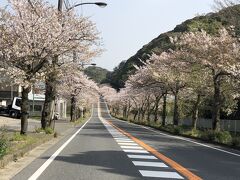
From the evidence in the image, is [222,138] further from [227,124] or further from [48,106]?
[227,124]

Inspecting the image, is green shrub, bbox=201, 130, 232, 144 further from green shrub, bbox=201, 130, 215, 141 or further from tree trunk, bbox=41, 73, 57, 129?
tree trunk, bbox=41, 73, 57, 129

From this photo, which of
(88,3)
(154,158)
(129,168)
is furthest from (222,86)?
(129,168)

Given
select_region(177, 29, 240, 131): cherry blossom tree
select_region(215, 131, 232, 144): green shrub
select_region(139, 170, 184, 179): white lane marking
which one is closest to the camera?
select_region(139, 170, 184, 179): white lane marking

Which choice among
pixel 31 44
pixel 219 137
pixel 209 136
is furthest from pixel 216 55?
pixel 31 44

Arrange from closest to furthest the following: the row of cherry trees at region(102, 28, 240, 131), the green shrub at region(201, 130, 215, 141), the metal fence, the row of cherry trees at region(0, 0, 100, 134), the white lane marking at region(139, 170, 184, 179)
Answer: the white lane marking at region(139, 170, 184, 179)
the row of cherry trees at region(0, 0, 100, 134)
the green shrub at region(201, 130, 215, 141)
the row of cherry trees at region(102, 28, 240, 131)
the metal fence

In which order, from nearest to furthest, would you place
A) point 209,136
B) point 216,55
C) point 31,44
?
point 31,44 < point 209,136 < point 216,55

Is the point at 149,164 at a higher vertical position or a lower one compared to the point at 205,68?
lower

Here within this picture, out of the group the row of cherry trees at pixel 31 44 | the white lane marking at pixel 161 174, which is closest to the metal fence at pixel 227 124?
the row of cherry trees at pixel 31 44

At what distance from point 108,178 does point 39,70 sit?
37.4ft

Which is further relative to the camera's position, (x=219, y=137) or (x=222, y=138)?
(x=219, y=137)

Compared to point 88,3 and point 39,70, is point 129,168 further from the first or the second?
point 88,3

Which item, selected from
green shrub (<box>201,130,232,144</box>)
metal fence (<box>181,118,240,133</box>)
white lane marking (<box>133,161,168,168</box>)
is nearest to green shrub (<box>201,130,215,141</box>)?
green shrub (<box>201,130,232,144</box>)

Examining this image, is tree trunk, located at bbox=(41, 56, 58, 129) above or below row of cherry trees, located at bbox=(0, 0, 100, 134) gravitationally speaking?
below

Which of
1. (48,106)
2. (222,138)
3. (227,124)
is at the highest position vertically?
(48,106)
